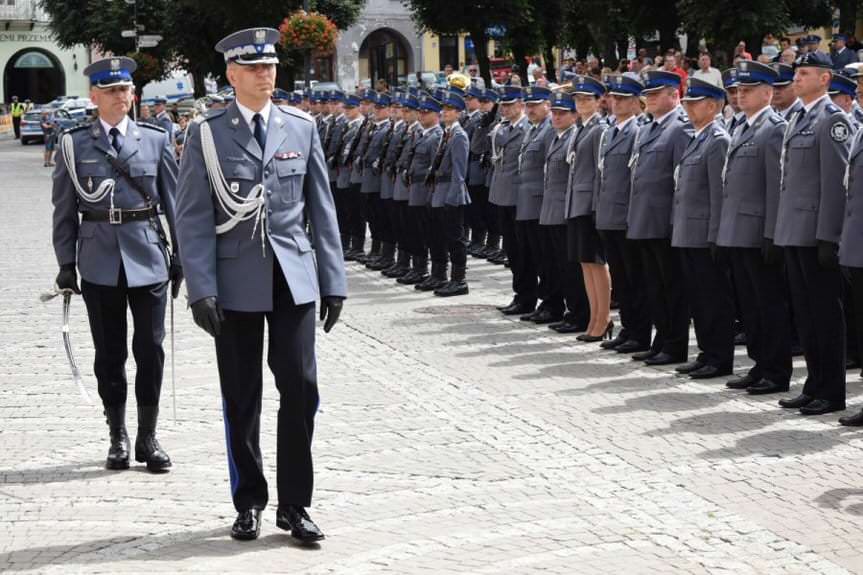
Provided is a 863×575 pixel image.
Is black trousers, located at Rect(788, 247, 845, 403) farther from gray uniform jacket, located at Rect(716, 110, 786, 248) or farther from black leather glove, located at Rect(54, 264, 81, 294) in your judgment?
black leather glove, located at Rect(54, 264, 81, 294)

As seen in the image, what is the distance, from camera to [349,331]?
46.5 ft

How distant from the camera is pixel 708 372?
11148mm

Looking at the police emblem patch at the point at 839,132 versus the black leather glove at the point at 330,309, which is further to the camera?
the police emblem patch at the point at 839,132

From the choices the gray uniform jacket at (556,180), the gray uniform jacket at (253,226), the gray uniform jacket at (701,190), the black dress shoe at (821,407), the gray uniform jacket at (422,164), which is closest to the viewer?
the gray uniform jacket at (253,226)

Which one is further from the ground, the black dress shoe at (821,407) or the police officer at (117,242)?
the police officer at (117,242)

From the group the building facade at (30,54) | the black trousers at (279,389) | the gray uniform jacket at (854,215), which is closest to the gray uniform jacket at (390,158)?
the gray uniform jacket at (854,215)

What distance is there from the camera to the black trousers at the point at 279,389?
6957 millimetres

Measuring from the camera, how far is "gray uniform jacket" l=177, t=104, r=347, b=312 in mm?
6906

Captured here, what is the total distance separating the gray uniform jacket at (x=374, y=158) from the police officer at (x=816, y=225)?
968cm

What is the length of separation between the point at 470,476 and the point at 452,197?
8559 millimetres

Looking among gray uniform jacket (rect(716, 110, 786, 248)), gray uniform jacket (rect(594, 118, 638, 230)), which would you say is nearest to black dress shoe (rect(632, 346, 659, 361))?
gray uniform jacket (rect(594, 118, 638, 230))

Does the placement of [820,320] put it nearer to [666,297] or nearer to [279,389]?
[666,297]

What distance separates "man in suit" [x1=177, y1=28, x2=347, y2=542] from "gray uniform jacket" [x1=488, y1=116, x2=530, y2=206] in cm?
840

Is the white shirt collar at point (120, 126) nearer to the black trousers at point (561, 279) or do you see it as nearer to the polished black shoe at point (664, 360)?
the polished black shoe at point (664, 360)
